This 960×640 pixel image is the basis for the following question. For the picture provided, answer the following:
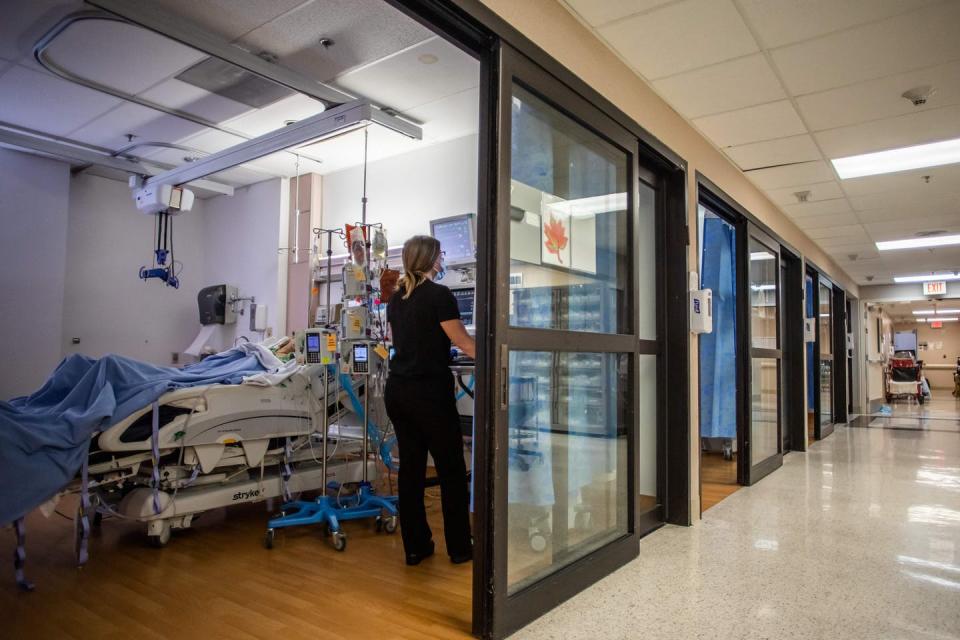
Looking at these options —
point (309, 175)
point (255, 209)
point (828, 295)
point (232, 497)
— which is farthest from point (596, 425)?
point (828, 295)

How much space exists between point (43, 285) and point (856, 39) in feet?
22.5

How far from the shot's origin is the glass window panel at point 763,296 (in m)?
5.12

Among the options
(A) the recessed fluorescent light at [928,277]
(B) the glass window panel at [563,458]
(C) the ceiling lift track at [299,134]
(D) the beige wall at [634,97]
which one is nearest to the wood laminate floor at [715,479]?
(D) the beige wall at [634,97]

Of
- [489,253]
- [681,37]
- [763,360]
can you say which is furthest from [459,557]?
[763,360]

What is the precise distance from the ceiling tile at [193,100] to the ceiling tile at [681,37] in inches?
119

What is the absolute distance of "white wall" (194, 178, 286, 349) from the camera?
655 cm

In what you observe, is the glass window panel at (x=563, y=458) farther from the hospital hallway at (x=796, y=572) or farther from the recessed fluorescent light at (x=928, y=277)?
the recessed fluorescent light at (x=928, y=277)

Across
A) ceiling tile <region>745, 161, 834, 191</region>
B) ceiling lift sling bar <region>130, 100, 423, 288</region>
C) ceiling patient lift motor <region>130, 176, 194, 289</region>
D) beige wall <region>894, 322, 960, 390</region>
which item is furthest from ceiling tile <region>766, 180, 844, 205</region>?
beige wall <region>894, 322, 960, 390</region>

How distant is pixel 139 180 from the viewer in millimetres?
5742

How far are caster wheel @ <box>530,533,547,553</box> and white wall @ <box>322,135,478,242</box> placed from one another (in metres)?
3.35

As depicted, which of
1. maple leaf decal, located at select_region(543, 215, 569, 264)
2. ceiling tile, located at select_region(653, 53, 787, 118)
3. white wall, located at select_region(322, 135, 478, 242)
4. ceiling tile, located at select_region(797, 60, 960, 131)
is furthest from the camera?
white wall, located at select_region(322, 135, 478, 242)

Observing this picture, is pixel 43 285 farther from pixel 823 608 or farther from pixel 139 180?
pixel 823 608

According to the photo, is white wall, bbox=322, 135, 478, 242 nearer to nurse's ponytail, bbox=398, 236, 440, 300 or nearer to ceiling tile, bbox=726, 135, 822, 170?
ceiling tile, bbox=726, 135, 822, 170

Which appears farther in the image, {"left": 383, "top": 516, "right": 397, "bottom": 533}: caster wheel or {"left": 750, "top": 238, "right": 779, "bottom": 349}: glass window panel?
{"left": 750, "top": 238, "right": 779, "bottom": 349}: glass window panel
